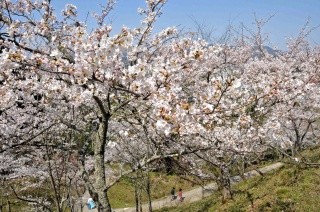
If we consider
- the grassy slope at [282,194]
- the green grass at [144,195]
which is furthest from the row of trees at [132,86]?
the green grass at [144,195]

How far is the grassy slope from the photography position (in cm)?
1146

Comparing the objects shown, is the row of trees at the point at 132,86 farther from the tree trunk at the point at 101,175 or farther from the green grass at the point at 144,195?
the green grass at the point at 144,195

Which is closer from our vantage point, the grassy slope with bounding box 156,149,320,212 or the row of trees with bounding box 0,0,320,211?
the row of trees with bounding box 0,0,320,211

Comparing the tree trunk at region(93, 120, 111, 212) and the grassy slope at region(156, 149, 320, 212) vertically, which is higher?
the tree trunk at region(93, 120, 111, 212)

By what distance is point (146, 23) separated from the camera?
26.7 feet

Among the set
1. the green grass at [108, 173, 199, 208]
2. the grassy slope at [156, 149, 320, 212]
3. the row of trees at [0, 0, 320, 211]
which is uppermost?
the row of trees at [0, 0, 320, 211]

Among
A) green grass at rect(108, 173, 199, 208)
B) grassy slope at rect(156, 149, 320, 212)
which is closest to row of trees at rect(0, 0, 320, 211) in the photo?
grassy slope at rect(156, 149, 320, 212)

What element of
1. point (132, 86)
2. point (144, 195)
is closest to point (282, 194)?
point (132, 86)

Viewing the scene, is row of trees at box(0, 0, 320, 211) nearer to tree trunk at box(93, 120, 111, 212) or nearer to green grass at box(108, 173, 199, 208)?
tree trunk at box(93, 120, 111, 212)

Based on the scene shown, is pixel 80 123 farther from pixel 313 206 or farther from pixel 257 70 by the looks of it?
pixel 257 70

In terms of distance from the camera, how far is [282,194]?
12.5 m

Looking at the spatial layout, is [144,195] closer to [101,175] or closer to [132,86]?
[101,175]

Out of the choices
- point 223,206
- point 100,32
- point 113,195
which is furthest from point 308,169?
point 113,195

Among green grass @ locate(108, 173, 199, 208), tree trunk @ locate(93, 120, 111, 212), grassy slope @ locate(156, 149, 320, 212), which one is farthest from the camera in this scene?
green grass @ locate(108, 173, 199, 208)
